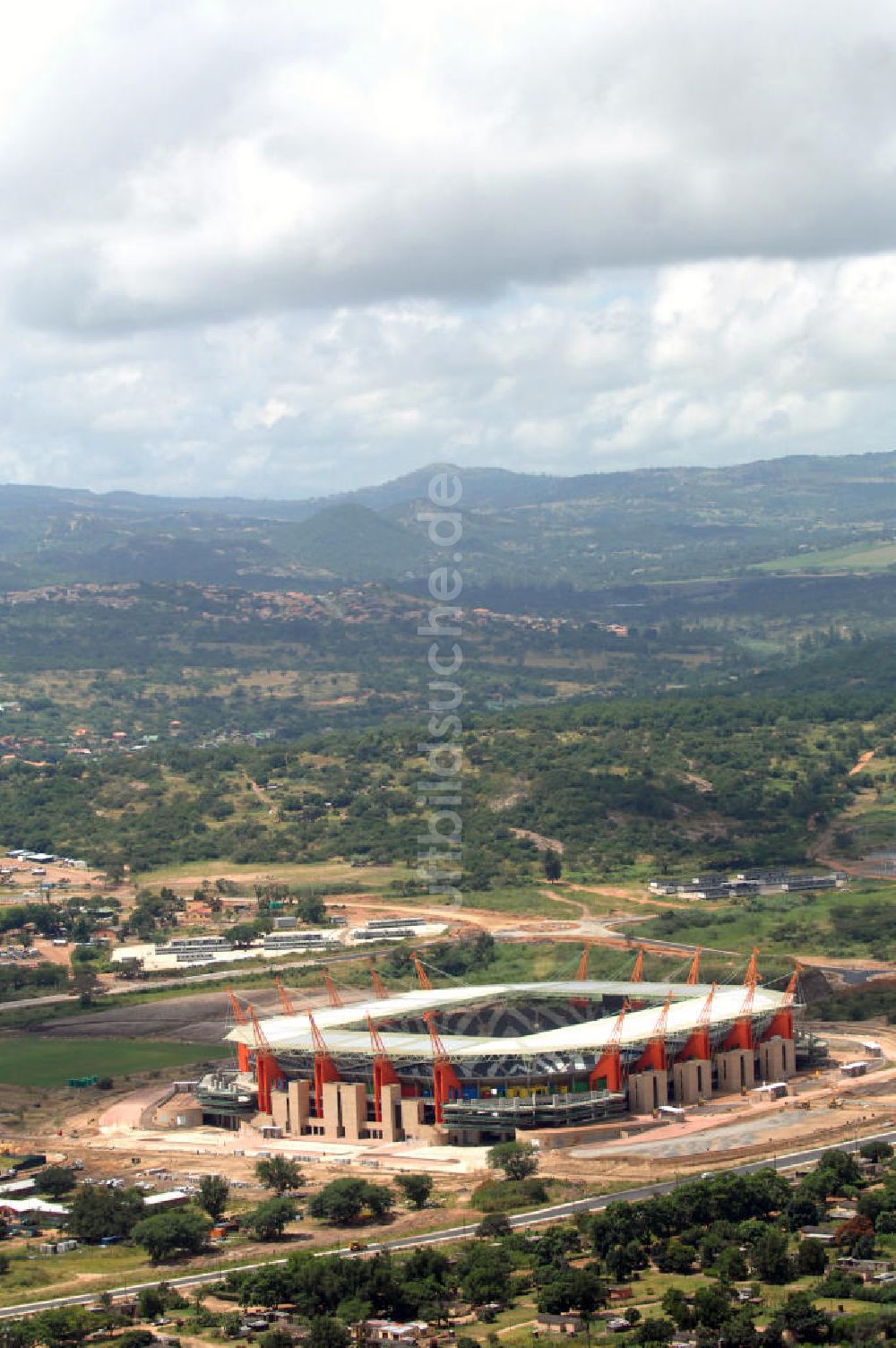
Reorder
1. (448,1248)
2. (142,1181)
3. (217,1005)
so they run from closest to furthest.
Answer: (448,1248) → (142,1181) → (217,1005)

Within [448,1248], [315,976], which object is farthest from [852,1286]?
[315,976]

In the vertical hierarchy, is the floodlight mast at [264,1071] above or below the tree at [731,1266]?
below

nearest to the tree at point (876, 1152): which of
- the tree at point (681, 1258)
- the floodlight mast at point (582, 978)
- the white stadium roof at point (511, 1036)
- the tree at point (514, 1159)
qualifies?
the tree at point (514, 1159)

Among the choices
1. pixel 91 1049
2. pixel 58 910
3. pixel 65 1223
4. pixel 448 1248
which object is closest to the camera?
pixel 448 1248

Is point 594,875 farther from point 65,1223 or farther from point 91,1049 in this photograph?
point 65,1223

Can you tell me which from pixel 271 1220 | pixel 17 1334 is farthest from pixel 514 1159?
pixel 17 1334

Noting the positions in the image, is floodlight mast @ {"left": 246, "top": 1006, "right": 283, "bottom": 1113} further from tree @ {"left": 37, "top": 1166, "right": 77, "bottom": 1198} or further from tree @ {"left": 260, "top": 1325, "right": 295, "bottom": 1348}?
tree @ {"left": 260, "top": 1325, "right": 295, "bottom": 1348}

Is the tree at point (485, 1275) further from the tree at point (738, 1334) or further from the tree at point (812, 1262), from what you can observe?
the tree at point (812, 1262)
